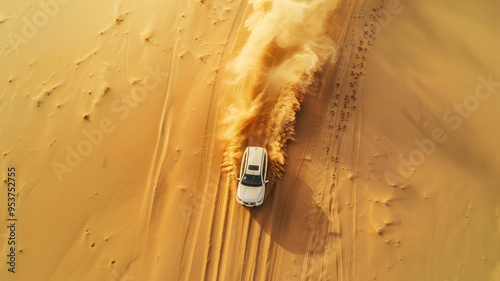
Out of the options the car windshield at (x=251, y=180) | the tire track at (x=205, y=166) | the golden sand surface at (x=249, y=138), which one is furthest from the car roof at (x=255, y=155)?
the tire track at (x=205, y=166)

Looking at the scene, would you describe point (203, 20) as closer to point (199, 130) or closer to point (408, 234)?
point (199, 130)

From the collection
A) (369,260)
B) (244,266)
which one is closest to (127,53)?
(244,266)

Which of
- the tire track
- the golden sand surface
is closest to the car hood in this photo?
the golden sand surface

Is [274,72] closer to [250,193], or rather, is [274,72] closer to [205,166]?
[205,166]

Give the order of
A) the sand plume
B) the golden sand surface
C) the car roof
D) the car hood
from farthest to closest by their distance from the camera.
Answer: the sand plume → the car roof → the golden sand surface → the car hood

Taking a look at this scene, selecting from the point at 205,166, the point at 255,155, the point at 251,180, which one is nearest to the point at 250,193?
the point at 251,180

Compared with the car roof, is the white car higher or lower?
lower

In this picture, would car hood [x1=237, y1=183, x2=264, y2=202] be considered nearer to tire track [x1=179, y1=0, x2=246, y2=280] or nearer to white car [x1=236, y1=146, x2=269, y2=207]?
white car [x1=236, y1=146, x2=269, y2=207]
